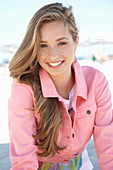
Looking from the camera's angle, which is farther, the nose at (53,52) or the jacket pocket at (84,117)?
the jacket pocket at (84,117)

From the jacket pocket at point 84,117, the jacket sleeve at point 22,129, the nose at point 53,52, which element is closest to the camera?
the jacket sleeve at point 22,129

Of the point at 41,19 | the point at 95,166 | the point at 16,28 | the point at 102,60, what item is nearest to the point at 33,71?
the point at 41,19

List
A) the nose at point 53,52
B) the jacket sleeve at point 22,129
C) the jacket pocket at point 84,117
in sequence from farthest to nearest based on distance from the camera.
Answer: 1. the jacket pocket at point 84,117
2. the nose at point 53,52
3. the jacket sleeve at point 22,129

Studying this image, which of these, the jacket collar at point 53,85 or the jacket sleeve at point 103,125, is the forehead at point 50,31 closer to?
the jacket collar at point 53,85

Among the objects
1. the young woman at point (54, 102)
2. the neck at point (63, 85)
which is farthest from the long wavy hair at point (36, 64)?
the neck at point (63, 85)

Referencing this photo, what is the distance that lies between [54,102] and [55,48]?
381mm

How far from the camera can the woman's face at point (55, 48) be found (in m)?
1.49

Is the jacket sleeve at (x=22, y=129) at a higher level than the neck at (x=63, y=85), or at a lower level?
lower

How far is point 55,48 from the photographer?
1.53 metres

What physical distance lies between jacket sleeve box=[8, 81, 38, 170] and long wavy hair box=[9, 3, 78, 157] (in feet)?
0.18

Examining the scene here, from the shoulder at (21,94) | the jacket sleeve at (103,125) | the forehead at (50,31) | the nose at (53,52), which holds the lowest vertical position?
the jacket sleeve at (103,125)

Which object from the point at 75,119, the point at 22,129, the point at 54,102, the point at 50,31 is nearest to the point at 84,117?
the point at 75,119

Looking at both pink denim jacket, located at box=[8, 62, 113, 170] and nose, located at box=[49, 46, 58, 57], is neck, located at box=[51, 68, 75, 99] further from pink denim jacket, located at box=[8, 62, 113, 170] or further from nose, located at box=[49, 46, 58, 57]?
nose, located at box=[49, 46, 58, 57]

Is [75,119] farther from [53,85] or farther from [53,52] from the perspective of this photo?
[53,52]
